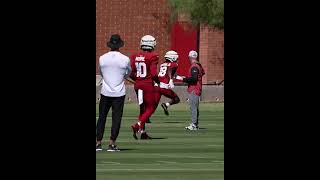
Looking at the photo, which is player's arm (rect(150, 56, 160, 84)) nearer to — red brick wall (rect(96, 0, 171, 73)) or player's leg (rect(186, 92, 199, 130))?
player's leg (rect(186, 92, 199, 130))

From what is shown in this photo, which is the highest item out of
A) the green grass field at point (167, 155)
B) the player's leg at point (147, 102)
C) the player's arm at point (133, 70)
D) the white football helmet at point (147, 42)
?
the white football helmet at point (147, 42)

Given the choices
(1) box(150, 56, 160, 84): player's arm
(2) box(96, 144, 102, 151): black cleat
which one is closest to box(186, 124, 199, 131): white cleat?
(1) box(150, 56, 160, 84): player's arm

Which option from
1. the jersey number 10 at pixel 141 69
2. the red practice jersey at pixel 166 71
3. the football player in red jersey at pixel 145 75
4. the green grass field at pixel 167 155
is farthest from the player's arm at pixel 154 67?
the red practice jersey at pixel 166 71

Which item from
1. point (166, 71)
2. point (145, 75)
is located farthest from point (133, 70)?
point (166, 71)

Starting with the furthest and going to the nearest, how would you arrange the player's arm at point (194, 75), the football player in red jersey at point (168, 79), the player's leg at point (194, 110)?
the football player in red jersey at point (168, 79)
the player's arm at point (194, 75)
the player's leg at point (194, 110)

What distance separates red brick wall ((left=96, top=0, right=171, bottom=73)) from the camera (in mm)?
67500

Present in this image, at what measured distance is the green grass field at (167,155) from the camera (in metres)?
21.7

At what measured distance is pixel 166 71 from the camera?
127ft

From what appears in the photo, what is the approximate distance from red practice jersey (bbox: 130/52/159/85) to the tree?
2686 centimetres

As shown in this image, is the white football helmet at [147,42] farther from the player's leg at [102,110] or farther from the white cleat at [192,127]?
the white cleat at [192,127]

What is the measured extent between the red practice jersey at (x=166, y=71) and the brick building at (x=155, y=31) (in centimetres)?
2797

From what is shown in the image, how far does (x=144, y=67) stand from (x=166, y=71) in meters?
7.81
